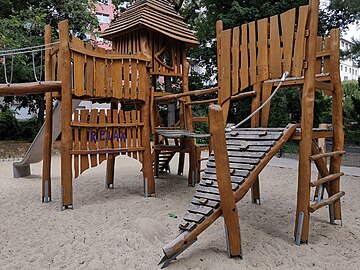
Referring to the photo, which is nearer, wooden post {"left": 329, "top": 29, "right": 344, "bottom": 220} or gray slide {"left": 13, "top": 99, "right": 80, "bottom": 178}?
wooden post {"left": 329, "top": 29, "right": 344, "bottom": 220}

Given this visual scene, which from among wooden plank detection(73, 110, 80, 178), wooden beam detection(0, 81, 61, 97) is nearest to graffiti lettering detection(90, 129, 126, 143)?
wooden plank detection(73, 110, 80, 178)

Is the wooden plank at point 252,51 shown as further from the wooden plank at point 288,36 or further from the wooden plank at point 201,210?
the wooden plank at point 201,210

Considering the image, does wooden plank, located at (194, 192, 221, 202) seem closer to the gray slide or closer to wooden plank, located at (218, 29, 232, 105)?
wooden plank, located at (218, 29, 232, 105)

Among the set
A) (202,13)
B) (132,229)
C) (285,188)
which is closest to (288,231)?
(132,229)

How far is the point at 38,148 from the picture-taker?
297 inches

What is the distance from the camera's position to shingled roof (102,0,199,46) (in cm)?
684

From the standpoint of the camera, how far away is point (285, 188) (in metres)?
7.11

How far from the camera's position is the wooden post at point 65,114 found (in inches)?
201

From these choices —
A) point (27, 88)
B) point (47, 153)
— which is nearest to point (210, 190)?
point (27, 88)

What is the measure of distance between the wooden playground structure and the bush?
12762 millimetres

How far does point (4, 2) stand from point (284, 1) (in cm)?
1210

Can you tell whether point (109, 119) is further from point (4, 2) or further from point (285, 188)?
point (4, 2)

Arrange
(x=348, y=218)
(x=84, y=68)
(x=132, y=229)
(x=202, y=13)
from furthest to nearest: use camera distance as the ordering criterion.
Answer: (x=202, y=13) → (x=84, y=68) → (x=348, y=218) → (x=132, y=229)

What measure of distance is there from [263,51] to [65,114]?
3206mm
